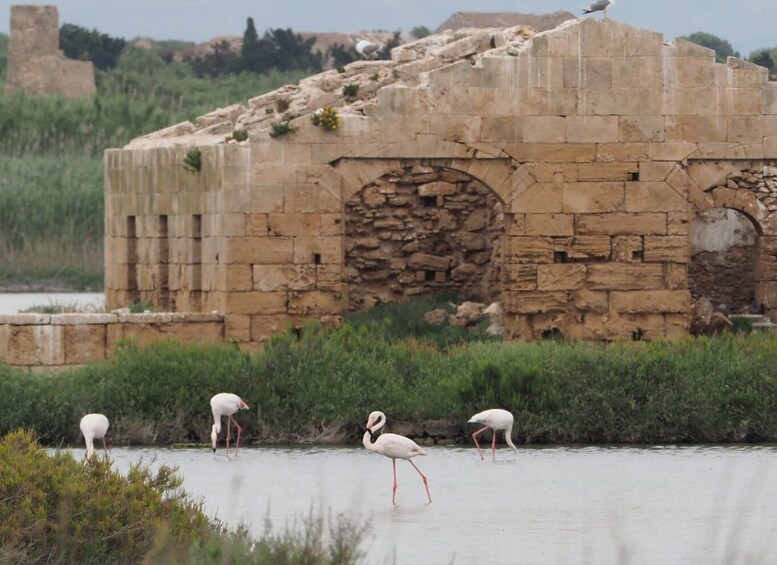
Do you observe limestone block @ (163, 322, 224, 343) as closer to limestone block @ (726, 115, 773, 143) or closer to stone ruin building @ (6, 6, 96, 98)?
limestone block @ (726, 115, 773, 143)

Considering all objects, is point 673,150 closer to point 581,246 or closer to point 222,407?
point 581,246

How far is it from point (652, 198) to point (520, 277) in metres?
1.72

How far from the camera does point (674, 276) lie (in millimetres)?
24266

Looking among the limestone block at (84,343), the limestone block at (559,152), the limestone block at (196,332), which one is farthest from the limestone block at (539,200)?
the limestone block at (84,343)

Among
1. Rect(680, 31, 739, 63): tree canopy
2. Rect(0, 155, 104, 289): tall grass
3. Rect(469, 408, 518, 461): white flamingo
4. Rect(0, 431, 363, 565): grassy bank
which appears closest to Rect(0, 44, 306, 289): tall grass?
Rect(0, 155, 104, 289): tall grass

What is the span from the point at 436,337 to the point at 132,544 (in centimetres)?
1178

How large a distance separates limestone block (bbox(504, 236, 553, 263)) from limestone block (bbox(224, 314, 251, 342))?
2.97 m

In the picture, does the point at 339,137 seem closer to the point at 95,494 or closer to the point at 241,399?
the point at 241,399

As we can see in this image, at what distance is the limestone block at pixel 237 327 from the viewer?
23.7 metres

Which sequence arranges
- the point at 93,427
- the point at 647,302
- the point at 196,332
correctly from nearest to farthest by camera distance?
1. the point at 93,427
2. the point at 196,332
3. the point at 647,302

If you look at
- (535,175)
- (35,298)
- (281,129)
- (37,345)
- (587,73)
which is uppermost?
(587,73)

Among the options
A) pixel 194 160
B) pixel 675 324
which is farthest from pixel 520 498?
pixel 194 160

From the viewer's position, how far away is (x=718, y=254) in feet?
91.5

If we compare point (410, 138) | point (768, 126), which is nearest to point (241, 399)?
point (410, 138)
